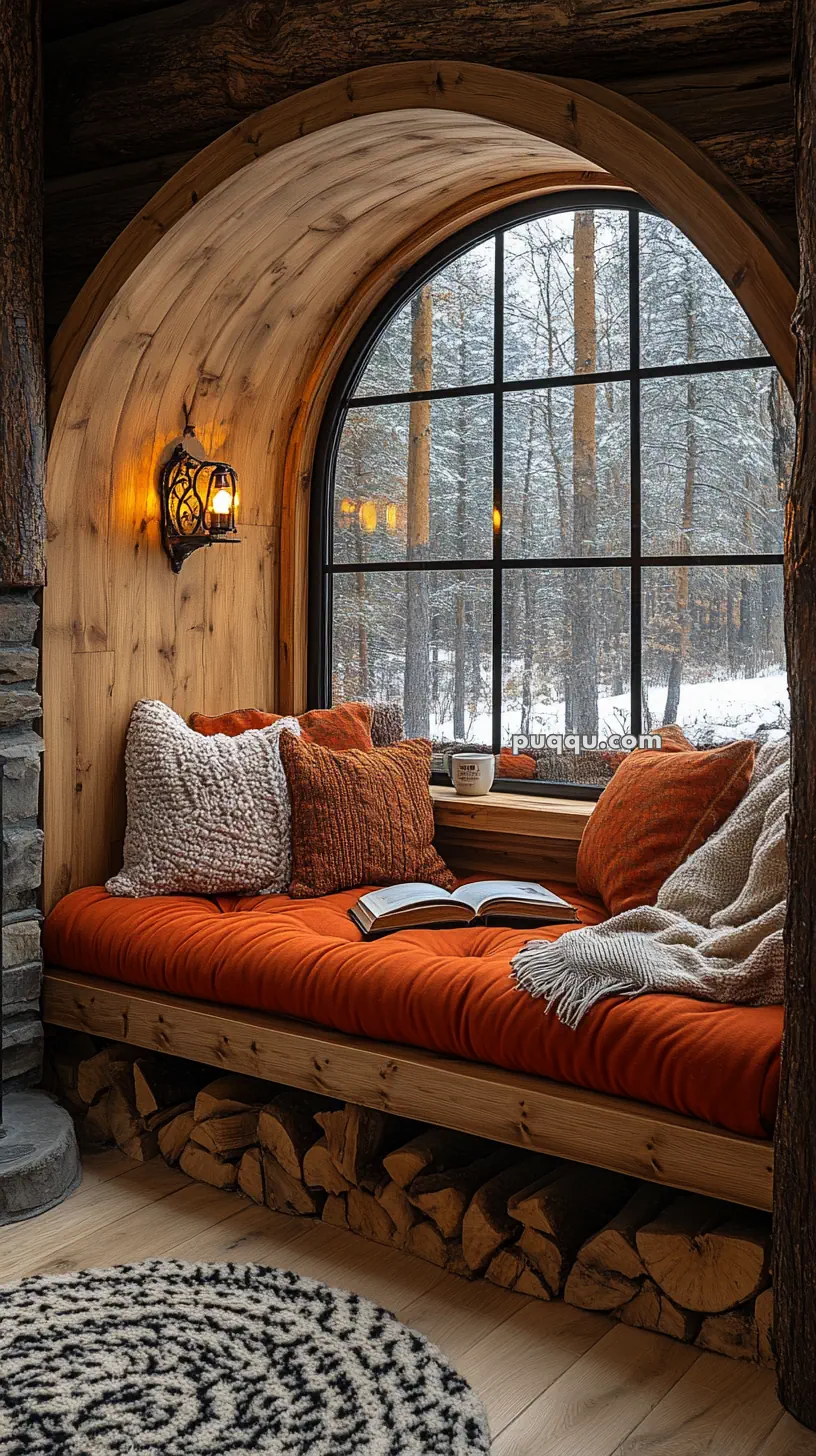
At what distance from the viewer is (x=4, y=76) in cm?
286

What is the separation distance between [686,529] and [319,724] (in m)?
1.15

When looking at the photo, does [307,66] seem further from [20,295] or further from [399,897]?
[399,897]

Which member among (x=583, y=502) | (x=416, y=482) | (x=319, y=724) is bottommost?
(x=319, y=724)

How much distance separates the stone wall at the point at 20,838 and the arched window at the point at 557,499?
3.54ft

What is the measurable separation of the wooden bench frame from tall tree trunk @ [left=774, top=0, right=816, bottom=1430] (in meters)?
0.12

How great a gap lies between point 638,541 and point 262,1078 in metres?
1.68

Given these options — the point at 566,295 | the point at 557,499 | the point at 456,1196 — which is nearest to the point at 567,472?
the point at 557,499

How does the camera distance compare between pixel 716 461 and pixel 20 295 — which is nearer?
pixel 20 295

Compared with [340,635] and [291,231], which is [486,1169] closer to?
[340,635]

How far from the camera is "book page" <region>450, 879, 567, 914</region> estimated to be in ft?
9.56

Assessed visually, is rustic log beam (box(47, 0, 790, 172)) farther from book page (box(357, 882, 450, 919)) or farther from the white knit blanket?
book page (box(357, 882, 450, 919))

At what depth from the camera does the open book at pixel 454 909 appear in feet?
9.32

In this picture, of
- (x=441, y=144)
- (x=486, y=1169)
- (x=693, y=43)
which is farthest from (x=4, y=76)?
(x=486, y=1169)

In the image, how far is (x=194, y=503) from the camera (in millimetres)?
3451
